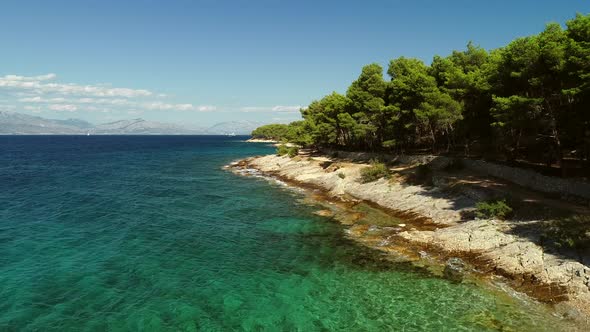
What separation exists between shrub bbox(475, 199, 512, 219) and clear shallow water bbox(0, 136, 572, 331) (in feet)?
35.3

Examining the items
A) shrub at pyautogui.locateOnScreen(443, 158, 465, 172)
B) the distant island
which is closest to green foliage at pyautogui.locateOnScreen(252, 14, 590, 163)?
the distant island

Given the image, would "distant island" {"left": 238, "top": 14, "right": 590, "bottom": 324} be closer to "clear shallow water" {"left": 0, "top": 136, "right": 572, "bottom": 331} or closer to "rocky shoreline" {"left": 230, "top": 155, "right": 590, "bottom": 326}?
"rocky shoreline" {"left": 230, "top": 155, "right": 590, "bottom": 326}

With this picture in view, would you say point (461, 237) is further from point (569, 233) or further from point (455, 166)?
point (455, 166)

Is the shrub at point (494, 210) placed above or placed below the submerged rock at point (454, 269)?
above

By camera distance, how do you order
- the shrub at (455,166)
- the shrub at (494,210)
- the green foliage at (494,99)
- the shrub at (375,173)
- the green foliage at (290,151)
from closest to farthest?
the green foliage at (494,99) < the shrub at (494,210) < the shrub at (455,166) < the shrub at (375,173) < the green foliage at (290,151)

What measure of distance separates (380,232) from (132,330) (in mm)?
22321

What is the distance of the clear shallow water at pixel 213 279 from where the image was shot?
19.0m

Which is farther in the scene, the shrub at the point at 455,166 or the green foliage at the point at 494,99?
the shrub at the point at 455,166

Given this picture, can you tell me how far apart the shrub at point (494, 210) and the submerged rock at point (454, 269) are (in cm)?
732

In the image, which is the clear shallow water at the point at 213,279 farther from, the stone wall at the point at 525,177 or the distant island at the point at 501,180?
the stone wall at the point at 525,177

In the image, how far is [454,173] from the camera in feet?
146

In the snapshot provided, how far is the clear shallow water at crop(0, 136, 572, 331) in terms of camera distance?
62.2ft

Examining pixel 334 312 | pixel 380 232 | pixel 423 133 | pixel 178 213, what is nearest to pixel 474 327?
pixel 334 312

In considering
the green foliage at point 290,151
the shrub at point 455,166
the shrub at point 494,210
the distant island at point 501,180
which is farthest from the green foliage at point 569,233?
the green foliage at point 290,151
